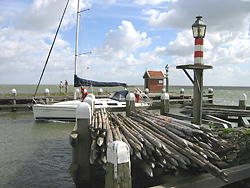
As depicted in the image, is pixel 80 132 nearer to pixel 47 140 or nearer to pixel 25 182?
pixel 25 182

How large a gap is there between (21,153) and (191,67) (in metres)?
8.06

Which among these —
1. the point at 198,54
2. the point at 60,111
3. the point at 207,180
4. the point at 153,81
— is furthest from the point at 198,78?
the point at 153,81

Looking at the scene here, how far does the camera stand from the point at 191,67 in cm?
641

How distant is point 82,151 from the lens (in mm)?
5617

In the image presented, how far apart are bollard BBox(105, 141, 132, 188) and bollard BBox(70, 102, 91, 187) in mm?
2456

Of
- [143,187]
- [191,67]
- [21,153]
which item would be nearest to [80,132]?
[143,187]

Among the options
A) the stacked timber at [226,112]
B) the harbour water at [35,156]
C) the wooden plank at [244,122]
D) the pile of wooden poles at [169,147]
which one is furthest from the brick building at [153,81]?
the pile of wooden poles at [169,147]

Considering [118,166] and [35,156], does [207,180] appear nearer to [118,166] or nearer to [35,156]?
[118,166]

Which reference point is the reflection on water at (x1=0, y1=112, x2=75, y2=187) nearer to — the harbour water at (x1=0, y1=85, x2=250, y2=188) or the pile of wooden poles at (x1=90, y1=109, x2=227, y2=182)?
the harbour water at (x1=0, y1=85, x2=250, y2=188)

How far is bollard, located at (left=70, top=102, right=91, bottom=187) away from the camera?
220 inches

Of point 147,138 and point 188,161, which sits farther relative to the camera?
point 147,138

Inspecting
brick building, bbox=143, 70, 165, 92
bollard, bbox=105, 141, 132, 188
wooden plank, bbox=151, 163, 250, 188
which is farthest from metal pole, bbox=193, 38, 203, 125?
brick building, bbox=143, 70, 165, 92

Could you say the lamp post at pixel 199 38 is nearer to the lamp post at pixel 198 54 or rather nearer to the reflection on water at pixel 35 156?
the lamp post at pixel 198 54

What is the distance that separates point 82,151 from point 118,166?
2.62m
